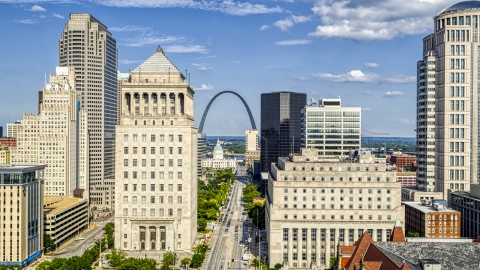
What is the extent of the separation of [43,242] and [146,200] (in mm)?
47972

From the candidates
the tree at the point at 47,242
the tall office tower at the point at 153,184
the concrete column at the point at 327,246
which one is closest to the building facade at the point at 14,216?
the tree at the point at 47,242

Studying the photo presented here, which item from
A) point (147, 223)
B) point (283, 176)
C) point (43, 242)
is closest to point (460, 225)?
point (283, 176)

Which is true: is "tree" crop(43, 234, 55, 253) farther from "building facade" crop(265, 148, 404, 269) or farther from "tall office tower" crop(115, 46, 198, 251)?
"building facade" crop(265, 148, 404, 269)

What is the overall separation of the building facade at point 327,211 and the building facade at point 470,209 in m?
29.6

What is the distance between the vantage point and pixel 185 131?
577 feet

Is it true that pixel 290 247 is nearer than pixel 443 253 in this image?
No

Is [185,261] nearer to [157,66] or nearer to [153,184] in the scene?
[153,184]

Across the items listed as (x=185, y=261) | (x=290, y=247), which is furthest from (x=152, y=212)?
(x=290, y=247)

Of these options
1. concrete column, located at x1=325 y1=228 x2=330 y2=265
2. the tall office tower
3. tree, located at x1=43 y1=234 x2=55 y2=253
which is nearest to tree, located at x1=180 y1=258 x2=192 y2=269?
the tall office tower

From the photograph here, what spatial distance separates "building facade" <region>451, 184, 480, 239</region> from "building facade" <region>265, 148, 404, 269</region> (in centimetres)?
2963

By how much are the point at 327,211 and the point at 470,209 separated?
2125 inches

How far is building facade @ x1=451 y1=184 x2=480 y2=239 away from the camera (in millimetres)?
175750

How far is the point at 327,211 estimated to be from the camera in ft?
551

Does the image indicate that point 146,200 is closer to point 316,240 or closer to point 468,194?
point 316,240
